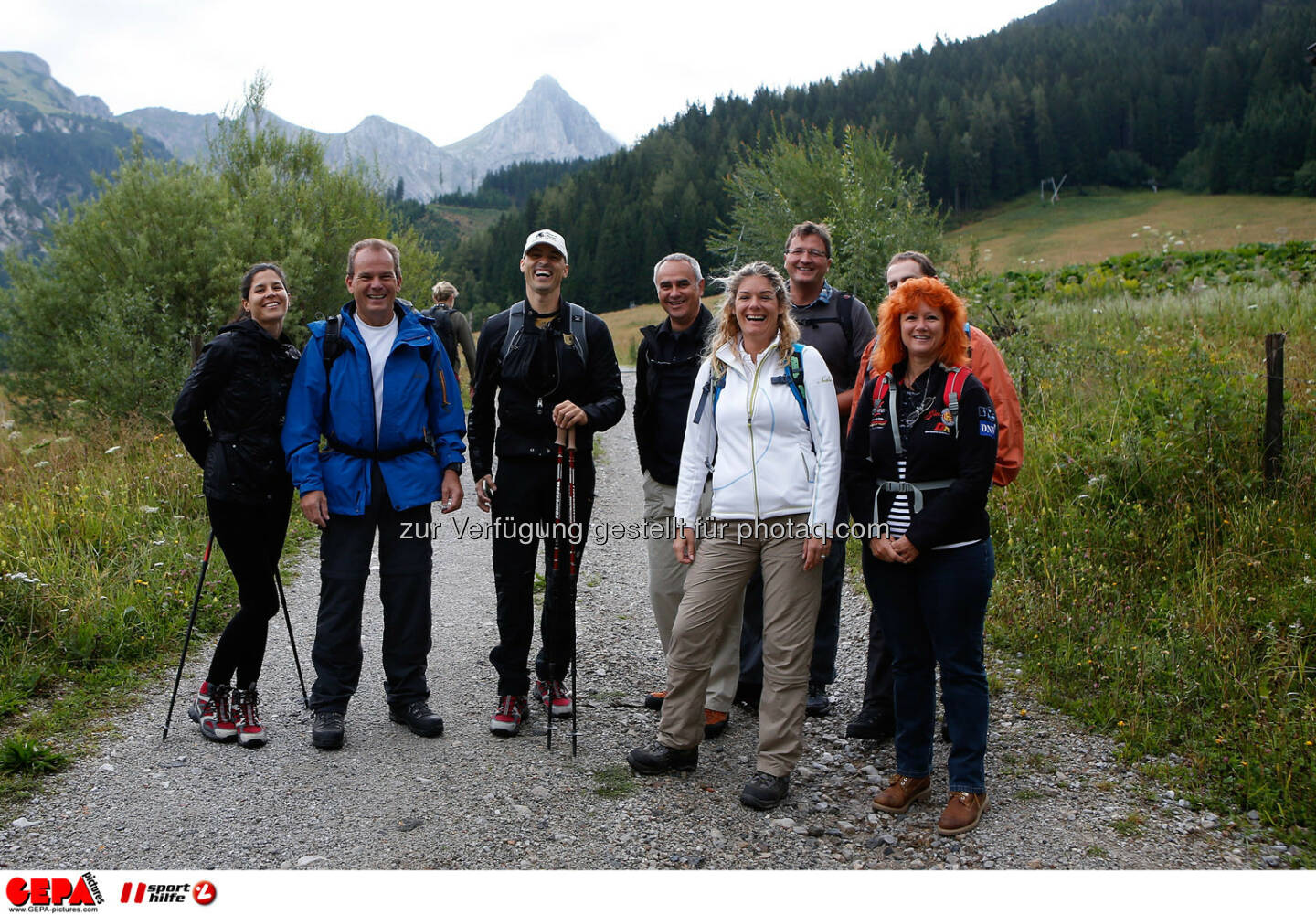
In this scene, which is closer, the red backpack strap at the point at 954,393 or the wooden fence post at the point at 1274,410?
the red backpack strap at the point at 954,393

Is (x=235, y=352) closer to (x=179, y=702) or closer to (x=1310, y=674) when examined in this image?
(x=179, y=702)

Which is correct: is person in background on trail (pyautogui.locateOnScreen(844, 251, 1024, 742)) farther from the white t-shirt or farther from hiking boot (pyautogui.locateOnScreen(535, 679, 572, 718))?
the white t-shirt

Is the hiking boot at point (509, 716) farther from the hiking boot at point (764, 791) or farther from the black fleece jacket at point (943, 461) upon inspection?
the black fleece jacket at point (943, 461)

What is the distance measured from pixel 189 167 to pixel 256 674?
16.4 meters

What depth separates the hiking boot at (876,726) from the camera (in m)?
4.52

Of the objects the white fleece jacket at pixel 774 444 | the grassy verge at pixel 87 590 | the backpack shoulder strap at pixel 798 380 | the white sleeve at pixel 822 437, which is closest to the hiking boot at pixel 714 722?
the white fleece jacket at pixel 774 444

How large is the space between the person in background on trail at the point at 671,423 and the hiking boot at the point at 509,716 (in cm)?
83

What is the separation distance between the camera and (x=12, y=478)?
854 centimetres

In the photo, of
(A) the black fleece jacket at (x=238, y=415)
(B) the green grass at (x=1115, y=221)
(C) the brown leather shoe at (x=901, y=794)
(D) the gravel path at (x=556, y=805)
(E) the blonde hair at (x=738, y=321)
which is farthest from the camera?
(B) the green grass at (x=1115, y=221)

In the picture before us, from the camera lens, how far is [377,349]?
447cm

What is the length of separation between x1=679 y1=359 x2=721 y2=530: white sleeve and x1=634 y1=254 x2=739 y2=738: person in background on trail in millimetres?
321

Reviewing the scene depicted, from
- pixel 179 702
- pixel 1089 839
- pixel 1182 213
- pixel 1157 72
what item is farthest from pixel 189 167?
pixel 1157 72

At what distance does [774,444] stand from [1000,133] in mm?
98498
